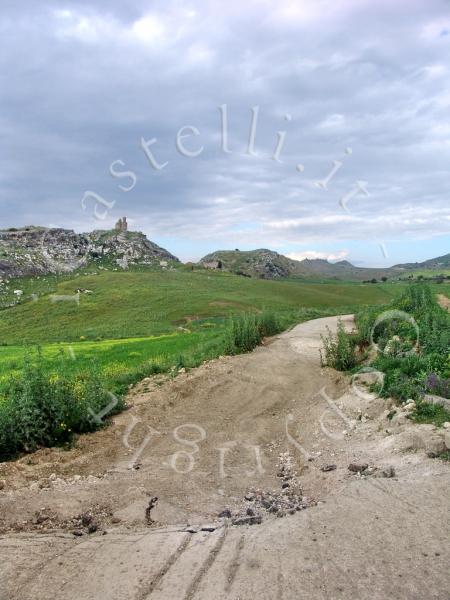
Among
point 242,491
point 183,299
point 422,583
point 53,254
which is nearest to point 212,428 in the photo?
point 242,491

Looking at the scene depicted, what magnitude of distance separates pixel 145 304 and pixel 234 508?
215ft

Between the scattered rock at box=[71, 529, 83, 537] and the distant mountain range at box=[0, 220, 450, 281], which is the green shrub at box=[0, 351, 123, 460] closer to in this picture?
the scattered rock at box=[71, 529, 83, 537]

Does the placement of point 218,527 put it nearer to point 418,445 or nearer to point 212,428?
point 418,445

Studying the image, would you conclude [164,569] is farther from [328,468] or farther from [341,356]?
[341,356]

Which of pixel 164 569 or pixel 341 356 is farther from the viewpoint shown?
pixel 341 356

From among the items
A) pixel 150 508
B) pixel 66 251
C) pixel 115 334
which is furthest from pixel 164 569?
pixel 66 251

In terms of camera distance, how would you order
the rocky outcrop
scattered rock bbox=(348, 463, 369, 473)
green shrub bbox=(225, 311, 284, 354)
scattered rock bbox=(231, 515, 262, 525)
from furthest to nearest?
1. the rocky outcrop
2. green shrub bbox=(225, 311, 284, 354)
3. scattered rock bbox=(348, 463, 369, 473)
4. scattered rock bbox=(231, 515, 262, 525)

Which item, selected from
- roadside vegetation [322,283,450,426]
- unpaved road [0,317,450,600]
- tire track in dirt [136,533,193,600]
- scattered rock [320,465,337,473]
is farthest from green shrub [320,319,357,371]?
tire track in dirt [136,533,193,600]

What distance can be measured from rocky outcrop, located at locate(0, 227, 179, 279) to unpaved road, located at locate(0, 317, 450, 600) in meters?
109

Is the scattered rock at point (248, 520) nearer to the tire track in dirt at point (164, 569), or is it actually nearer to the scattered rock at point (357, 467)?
the tire track in dirt at point (164, 569)

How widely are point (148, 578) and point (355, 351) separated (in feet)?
41.2

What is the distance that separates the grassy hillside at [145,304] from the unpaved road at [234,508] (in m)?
36.8

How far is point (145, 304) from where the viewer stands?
71.6 m

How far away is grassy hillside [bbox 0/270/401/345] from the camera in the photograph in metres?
56.8
